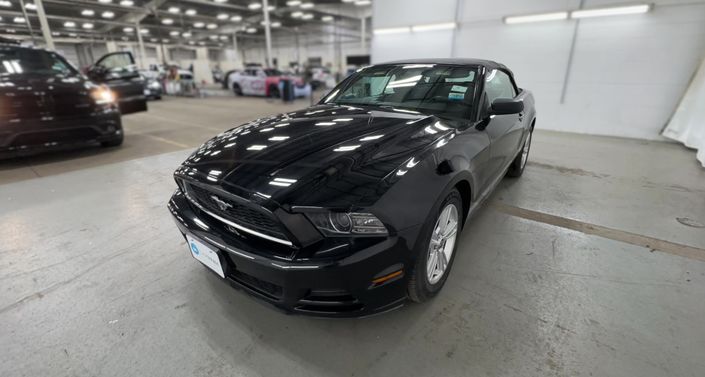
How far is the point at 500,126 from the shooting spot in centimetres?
232

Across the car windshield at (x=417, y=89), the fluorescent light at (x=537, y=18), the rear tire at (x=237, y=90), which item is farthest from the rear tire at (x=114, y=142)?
the rear tire at (x=237, y=90)

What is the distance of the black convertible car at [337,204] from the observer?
1.20 meters

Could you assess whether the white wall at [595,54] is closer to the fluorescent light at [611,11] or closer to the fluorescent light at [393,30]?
the fluorescent light at [611,11]

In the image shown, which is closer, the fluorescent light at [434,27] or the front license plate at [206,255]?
the front license plate at [206,255]

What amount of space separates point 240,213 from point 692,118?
283 inches

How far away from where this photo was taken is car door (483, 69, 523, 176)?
217 centimetres

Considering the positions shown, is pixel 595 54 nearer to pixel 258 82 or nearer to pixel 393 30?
pixel 393 30

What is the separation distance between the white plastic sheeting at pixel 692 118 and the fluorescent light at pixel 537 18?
2.36 metres

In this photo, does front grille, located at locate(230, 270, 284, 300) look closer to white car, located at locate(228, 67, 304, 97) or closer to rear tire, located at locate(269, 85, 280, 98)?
white car, located at locate(228, 67, 304, 97)

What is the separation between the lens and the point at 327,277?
1.17 m

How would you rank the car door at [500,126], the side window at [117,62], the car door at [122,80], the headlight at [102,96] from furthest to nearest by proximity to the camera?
the side window at [117,62] → the car door at [122,80] → the headlight at [102,96] → the car door at [500,126]

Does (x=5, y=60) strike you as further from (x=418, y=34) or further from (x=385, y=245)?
(x=418, y=34)

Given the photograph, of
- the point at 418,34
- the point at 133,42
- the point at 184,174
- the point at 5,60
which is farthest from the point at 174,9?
the point at 184,174

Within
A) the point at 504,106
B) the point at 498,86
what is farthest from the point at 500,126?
the point at 498,86
